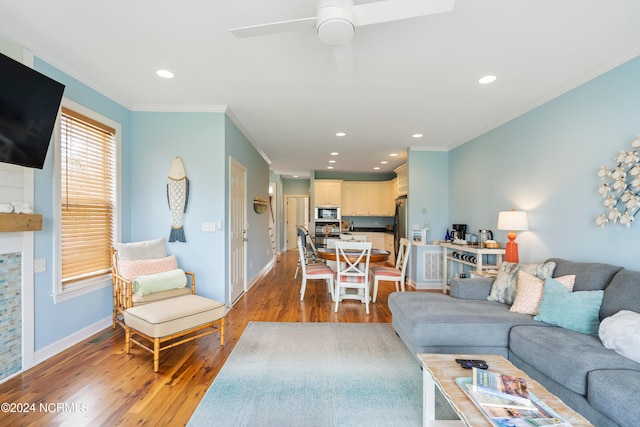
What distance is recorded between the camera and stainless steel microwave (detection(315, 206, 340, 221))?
858 cm

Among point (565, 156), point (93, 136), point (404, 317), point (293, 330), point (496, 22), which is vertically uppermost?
point (496, 22)

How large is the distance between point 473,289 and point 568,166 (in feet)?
5.27

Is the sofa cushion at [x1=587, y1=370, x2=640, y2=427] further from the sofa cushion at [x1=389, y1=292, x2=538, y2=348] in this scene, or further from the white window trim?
the white window trim

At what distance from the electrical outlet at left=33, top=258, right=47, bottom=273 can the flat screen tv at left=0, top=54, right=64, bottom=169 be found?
2.69 feet

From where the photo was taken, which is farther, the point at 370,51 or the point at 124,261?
the point at 124,261

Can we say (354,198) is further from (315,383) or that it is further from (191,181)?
(315,383)

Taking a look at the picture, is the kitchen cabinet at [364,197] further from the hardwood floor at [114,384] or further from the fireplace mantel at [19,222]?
the fireplace mantel at [19,222]

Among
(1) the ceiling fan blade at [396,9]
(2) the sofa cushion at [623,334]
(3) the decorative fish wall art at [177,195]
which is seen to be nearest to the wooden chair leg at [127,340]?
(3) the decorative fish wall art at [177,195]

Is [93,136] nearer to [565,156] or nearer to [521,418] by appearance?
[521,418]

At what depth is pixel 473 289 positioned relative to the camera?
9.99 feet

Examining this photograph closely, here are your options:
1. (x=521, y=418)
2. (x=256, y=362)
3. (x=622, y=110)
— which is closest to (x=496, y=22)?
(x=622, y=110)

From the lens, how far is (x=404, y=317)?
102 inches

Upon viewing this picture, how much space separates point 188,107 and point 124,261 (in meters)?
1.98

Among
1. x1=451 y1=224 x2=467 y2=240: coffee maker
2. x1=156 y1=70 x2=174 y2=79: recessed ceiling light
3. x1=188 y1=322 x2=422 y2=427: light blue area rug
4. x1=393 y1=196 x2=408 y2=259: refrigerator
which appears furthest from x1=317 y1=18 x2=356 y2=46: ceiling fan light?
x1=393 y1=196 x2=408 y2=259: refrigerator
